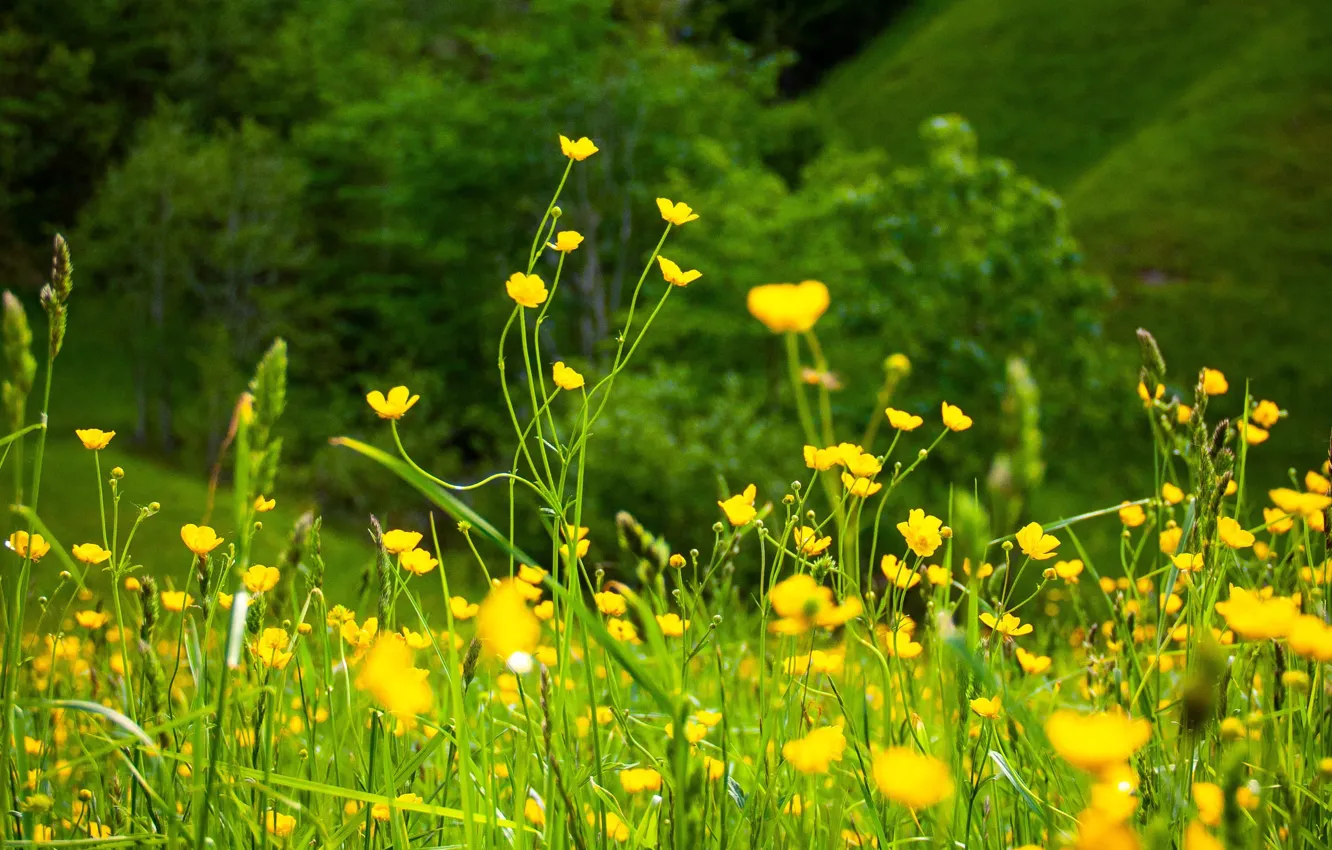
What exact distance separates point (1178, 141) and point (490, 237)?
51.4ft

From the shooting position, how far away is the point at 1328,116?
2050 cm

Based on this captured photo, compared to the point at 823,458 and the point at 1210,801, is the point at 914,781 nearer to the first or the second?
the point at 1210,801

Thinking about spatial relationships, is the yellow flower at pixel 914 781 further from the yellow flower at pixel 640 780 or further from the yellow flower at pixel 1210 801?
the yellow flower at pixel 640 780

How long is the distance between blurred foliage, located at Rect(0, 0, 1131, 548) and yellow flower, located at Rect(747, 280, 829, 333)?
913 cm

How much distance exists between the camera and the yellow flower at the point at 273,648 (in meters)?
1.17

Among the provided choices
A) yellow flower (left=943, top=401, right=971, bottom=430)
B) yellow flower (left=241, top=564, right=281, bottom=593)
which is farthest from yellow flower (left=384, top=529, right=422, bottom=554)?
yellow flower (left=943, top=401, right=971, bottom=430)

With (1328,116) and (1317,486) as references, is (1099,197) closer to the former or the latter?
(1328,116)

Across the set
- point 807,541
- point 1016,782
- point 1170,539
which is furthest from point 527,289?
point 1170,539

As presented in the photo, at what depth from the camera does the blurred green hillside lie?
1667 centimetres

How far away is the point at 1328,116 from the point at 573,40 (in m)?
16.5

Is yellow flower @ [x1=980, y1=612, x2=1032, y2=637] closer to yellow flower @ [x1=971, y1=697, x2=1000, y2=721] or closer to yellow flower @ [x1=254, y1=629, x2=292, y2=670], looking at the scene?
yellow flower @ [x1=971, y1=697, x2=1000, y2=721]

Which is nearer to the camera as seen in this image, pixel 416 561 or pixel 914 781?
pixel 914 781

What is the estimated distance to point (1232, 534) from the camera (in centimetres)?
129

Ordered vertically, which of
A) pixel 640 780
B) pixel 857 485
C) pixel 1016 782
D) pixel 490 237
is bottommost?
pixel 490 237
